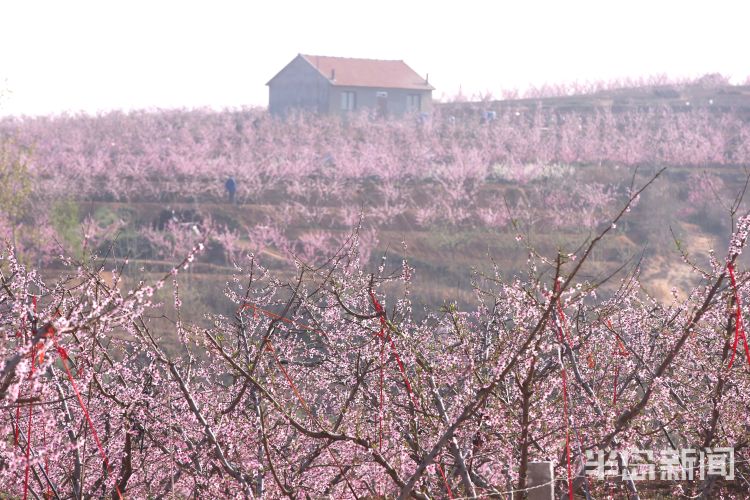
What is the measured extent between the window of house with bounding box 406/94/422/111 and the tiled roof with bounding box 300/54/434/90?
24.0 inches

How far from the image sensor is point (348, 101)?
5066 cm

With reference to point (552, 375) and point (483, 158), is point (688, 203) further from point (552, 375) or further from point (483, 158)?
point (552, 375)

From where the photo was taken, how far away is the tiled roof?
50.5 meters

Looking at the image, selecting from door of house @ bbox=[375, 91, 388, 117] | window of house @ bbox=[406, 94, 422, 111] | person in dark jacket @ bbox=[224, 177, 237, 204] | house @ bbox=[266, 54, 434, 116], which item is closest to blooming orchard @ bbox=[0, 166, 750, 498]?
person in dark jacket @ bbox=[224, 177, 237, 204]

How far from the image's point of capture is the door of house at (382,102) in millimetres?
51469

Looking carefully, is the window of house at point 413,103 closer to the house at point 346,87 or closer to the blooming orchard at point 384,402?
the house at point 346,87

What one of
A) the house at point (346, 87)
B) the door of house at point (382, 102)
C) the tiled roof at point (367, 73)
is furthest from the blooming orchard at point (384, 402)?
the door of house at point (382, 102)

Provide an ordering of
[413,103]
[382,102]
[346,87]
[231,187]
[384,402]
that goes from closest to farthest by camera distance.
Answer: [384,402]
[231,187]
[346,87]
[382,102]
[413,103]

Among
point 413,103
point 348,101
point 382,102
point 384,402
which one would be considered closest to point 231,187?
point 348,101

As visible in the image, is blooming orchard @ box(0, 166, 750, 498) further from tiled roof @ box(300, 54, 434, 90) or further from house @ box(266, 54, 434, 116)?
tiled roof @ box(300, 54, 434, 90)

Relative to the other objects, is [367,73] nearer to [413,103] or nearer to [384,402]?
[413,103]

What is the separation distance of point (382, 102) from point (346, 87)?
258cm

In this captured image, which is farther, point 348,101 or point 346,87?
point 348,101

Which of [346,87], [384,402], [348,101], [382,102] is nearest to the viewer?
[384,402]
